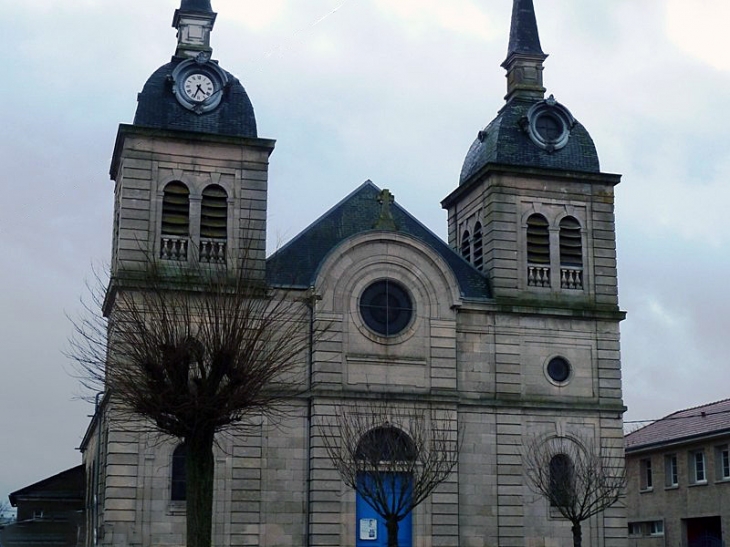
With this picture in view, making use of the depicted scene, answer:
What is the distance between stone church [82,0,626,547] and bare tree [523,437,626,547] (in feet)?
1.09

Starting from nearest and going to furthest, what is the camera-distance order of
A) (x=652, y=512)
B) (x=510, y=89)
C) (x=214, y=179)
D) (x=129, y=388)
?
(x=129, y=388), (x=214, y=179), (x=510, y=89), (x=652, y=512)

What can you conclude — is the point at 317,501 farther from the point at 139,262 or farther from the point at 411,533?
the point at 139,262

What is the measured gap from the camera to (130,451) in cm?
3191

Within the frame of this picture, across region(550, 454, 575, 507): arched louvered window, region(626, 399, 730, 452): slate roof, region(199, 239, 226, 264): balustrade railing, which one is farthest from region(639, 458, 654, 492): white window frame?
region(199, 239, 226, 264): balustrade railing

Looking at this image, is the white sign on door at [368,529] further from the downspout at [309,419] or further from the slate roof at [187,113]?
the slate roof at [187,113]

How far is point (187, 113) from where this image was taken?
114ft

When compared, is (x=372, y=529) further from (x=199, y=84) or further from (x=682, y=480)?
(x=682, y=480)

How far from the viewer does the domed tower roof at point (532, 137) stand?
37188 millimetres

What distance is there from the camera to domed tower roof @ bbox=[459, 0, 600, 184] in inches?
1464

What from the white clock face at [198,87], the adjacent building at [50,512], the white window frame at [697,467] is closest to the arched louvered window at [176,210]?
the white clock face at [198,87]

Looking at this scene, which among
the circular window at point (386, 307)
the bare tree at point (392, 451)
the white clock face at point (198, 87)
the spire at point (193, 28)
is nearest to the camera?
the bare tree at point (392, 451)

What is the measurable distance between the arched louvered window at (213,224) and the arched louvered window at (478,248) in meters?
8.17

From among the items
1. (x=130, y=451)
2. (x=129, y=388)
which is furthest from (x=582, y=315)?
(x=129, y=388)

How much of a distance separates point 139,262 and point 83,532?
56.3 ft
